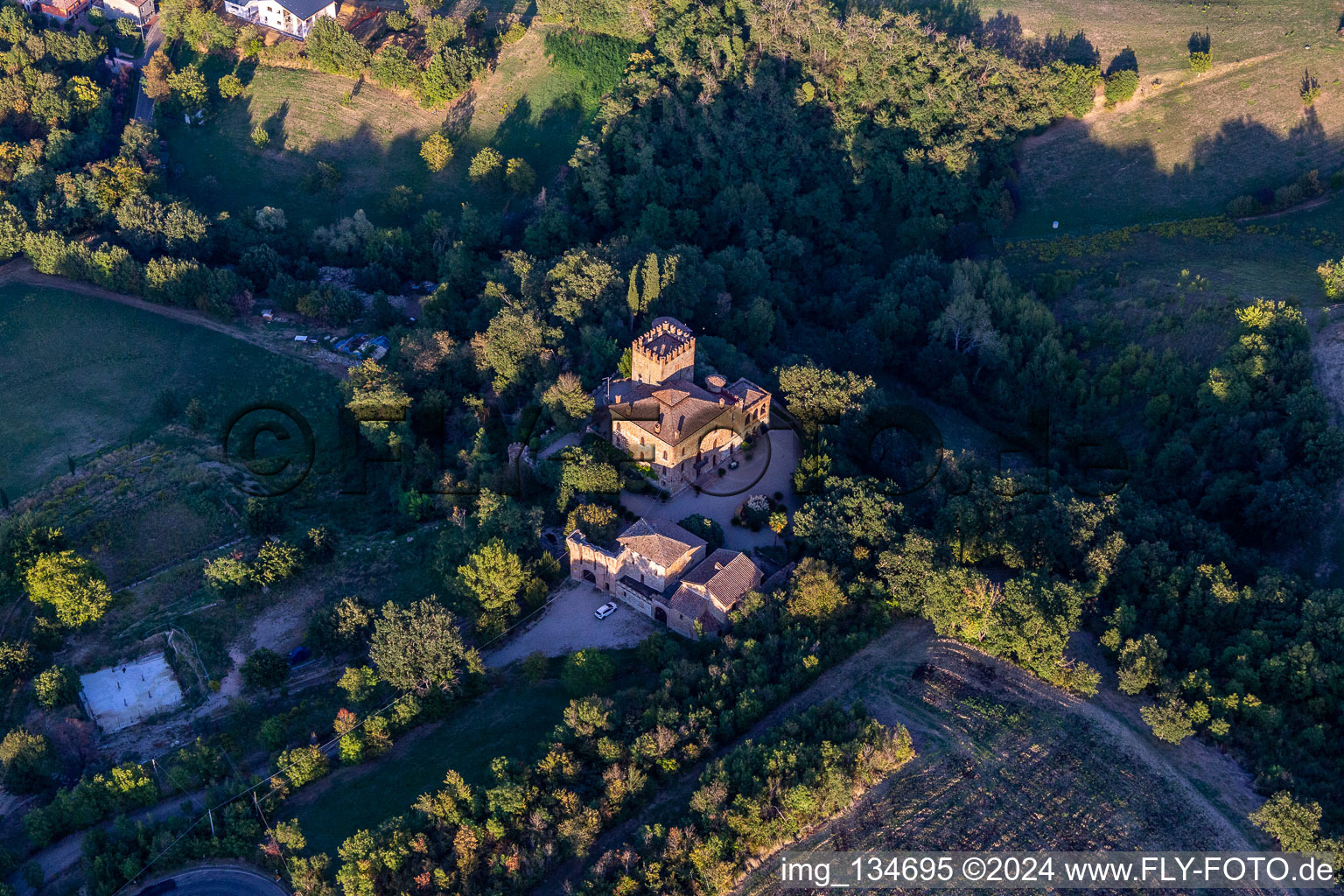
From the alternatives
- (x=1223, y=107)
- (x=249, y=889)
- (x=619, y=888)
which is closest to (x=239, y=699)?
(x=249, y=889)

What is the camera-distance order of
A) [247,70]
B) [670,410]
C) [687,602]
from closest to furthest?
[687,602]
[670,410]
[247,70]

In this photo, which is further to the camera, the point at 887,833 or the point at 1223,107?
the point at 1223,107

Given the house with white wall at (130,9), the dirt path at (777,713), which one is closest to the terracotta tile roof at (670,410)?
the dirt path at (777,713)

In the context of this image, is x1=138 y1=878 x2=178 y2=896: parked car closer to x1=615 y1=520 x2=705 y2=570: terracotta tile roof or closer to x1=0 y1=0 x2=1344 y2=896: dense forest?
x1=0 y1=0 x2=1344 y2=896: dense forest

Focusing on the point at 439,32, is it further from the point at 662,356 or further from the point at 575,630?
the point at 575,630

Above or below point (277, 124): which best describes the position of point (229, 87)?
above

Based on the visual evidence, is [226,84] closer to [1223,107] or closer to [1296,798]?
[1223,107]

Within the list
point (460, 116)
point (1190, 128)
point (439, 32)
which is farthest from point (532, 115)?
point (1190, 128)
